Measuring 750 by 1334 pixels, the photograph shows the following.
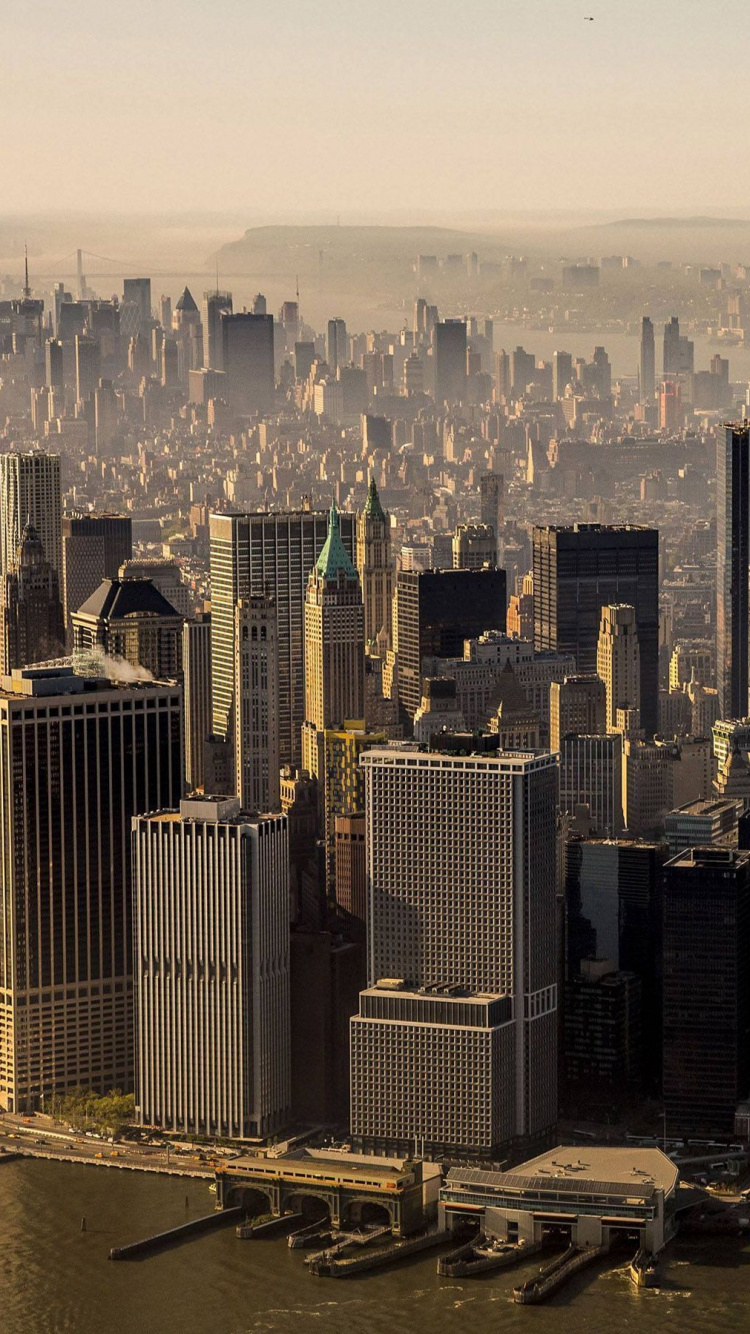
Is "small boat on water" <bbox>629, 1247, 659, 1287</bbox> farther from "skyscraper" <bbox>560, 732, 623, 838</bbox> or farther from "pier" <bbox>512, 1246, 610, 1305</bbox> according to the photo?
"skyscraper" <bbox>560, 732, 623, 838</bbox>

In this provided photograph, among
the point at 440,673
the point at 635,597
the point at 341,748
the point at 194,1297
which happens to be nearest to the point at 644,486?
the point at 635,597

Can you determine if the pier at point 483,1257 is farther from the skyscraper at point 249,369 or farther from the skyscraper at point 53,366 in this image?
the skyscraper at point 53,366

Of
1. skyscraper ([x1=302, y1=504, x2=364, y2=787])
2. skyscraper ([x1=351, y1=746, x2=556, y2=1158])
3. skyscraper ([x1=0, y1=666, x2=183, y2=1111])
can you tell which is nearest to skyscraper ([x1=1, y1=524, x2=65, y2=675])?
skyscraper ([x1=302, y1=504, x2=364, y2=787])

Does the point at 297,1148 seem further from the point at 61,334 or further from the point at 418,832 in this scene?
the point at 61,334

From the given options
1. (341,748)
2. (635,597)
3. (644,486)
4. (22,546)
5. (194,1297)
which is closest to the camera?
(194,1297)

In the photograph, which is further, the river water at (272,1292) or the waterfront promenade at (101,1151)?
the waterfront promenade at (101,1151)

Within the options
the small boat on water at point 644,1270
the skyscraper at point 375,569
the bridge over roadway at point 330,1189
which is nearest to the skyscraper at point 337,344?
the skyscraper at point 375,569

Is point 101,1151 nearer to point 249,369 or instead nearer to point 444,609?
point 444,609
